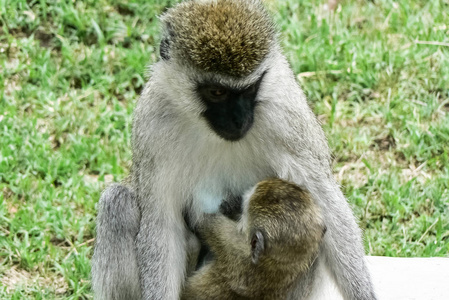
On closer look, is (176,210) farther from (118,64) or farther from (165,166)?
(118,64)

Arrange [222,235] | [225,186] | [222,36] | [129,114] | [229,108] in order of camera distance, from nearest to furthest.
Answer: [222,36], [229,108], [222,235], [225,186], [129,114]

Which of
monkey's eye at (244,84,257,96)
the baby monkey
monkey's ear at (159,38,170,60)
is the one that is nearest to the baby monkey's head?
the baby monkey

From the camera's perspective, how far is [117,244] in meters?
6.00

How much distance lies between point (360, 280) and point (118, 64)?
3.98 metres

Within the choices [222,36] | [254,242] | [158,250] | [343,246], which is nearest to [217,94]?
[222,36]

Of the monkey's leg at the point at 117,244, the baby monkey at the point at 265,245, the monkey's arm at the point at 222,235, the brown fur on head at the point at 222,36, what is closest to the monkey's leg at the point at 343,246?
the baby monkey at the point at 265,245

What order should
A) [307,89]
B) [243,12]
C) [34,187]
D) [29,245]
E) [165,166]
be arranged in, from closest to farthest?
1. [243,12]
2. [165,166]
3. [29,245]
4. [34,187]
5. [307,89]

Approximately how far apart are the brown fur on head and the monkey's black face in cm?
12

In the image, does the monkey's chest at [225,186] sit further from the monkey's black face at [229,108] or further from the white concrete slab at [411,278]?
the white concrete slab at [411,278]

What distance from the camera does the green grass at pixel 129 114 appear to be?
24.0 ft

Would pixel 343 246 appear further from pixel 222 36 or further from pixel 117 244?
pixel 222 36

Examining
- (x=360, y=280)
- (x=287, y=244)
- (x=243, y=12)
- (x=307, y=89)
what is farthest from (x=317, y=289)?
(x=307, y=89)

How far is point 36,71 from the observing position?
29.0ft

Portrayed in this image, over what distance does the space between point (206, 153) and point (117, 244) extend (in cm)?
84
